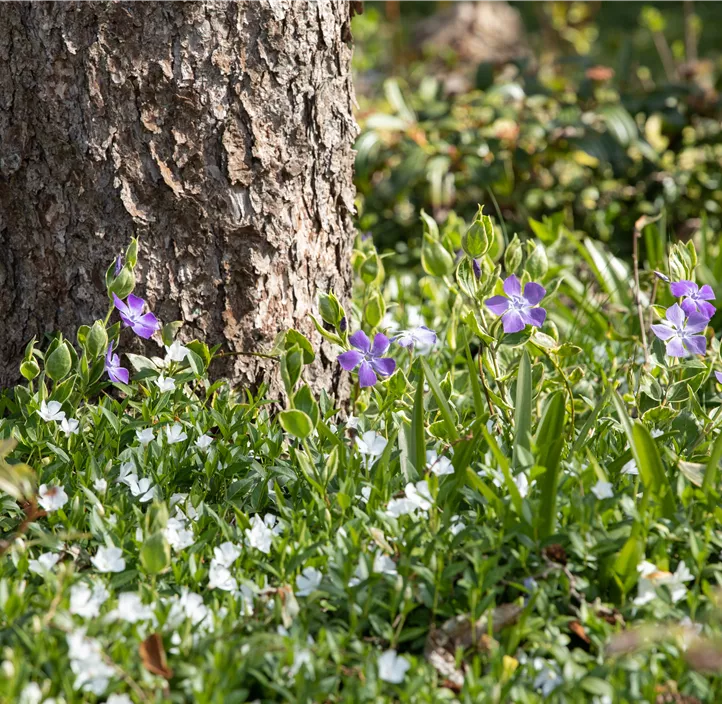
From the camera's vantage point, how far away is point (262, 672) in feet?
4.59

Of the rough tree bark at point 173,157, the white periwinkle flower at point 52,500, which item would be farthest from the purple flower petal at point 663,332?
the white periwinkle flower at point 52,500

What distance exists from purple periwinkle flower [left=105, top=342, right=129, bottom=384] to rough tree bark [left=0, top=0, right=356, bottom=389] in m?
0.19

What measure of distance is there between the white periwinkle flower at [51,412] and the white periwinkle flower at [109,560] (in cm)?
46

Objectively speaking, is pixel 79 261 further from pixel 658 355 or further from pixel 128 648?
pixel 658 355

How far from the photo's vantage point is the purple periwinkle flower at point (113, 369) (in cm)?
200

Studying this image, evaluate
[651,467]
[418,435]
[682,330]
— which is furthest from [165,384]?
[682,330]

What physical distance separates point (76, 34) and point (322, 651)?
1.49 meters

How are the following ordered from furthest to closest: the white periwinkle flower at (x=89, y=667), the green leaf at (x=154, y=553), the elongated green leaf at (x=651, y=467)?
the elongated green leaf at (x=651, y=467) < the green leaf at (x=154, y=553) < the white periwinkle flower at (x=89, y=667)

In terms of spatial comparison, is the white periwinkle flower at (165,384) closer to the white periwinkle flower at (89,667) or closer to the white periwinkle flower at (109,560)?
the white periwinkle flower at (109,560)

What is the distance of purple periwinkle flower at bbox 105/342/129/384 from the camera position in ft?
6.56

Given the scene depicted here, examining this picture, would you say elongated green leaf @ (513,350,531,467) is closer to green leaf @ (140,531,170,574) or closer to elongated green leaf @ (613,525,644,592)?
elongated green leaf @ (613,525,644,592)

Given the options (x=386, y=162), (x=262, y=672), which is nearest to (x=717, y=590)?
(x=262, y=672)

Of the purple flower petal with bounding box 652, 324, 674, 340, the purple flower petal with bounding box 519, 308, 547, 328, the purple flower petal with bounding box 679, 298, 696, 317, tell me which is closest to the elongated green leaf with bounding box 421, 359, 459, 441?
the purple flower petal with bounding box 519, 308, 547, 328

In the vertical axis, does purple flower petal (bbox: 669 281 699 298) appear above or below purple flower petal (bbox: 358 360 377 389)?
above
